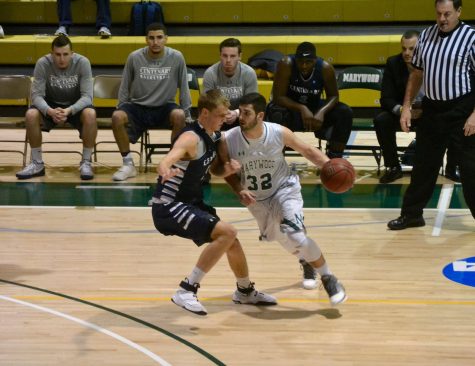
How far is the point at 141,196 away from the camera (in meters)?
8.86

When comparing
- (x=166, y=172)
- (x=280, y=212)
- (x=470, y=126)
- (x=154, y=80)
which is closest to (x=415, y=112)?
(x=470, y=126)

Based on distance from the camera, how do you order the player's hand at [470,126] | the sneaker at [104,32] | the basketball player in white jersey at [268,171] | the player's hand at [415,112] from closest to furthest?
the basketball player in white jersey at [268,171]
the player's hand at [470,126]
the player's hand at [415,112]
the sneaker at [104,32]

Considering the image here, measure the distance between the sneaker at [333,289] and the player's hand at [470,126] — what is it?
220 centimetres

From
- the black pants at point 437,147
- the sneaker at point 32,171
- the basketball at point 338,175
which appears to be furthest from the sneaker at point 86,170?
the basketball at point 338,175

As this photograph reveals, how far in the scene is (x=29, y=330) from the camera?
5.15m

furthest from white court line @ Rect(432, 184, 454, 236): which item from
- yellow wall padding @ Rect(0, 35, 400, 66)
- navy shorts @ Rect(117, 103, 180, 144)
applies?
yellow wall padding @ Rect(0, 35, 400, 66)

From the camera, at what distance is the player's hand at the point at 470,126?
7.02 metres

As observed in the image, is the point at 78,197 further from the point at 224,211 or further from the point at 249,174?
the point at 249,174

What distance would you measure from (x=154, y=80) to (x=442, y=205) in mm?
3292

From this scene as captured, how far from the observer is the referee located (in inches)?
283

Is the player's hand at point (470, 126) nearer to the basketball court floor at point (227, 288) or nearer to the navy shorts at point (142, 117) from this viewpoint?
the basketball court floor at point (227, 288)

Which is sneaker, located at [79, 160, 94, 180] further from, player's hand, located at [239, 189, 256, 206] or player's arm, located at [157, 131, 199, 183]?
player's hand, located at [239, 189, 256, 206]

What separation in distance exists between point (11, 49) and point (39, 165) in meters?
4.64

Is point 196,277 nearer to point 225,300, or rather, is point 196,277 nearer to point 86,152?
point 225,300
